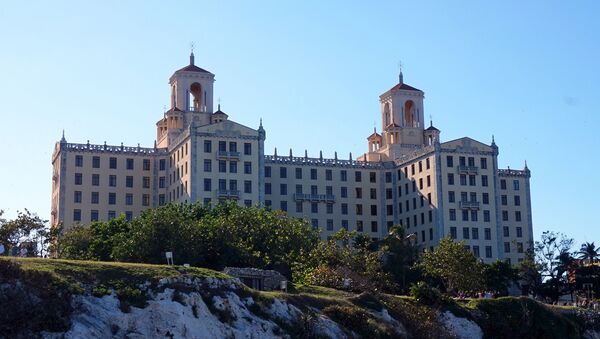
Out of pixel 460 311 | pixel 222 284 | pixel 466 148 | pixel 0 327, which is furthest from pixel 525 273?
pixel 0 327

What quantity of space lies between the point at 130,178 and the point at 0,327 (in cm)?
8954

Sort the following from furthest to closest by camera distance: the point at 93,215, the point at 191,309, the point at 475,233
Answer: the point at 475,233, the point at 93,215, the point at 191,309

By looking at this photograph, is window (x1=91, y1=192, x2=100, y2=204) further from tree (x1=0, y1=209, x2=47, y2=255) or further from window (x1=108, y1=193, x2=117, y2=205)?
tree (x1=0, y1=209, x2=47, y2=255)

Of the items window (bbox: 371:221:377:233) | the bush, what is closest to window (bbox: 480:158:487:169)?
window (bbox: 371:221:377:233)

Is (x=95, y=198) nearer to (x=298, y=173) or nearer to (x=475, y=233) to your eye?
(x=298, y=173)

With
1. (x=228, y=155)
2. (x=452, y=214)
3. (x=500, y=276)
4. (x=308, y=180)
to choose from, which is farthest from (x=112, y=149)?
(x=500, y=276)

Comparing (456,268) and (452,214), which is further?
(452,214)

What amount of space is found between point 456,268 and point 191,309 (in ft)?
138

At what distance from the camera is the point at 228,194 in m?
125

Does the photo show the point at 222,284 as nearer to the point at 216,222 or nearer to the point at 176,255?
the point at 176,255

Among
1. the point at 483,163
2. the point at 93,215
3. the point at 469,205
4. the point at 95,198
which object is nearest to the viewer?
the point at 93,215

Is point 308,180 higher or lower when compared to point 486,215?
higher

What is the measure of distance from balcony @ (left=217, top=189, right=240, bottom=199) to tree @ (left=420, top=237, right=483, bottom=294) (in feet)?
120

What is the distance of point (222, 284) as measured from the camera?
192ft
